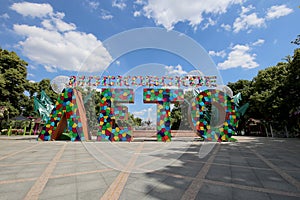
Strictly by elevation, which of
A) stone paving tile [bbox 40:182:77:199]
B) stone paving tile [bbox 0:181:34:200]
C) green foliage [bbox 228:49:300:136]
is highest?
green foliage [bbox 228:49:300:136]

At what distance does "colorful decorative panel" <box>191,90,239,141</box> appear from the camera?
13109 millimetres

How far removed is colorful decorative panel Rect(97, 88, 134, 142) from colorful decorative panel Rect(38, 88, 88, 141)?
1813mm

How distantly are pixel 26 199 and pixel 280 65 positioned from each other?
30383mm

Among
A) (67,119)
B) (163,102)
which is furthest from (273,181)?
(67,119)

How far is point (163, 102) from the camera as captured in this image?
1382 centimetres

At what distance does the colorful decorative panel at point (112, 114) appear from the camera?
13.1 metres

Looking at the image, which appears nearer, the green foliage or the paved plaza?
the paved plaza

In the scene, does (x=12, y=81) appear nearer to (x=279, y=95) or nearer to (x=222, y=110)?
(x=222, y=110)

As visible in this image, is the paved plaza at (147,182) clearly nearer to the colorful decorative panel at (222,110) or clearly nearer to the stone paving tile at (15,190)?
the stone paving tile at (15,190)

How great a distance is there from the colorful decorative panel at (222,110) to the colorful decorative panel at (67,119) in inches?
373

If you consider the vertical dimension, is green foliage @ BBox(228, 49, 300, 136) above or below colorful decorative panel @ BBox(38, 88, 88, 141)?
above

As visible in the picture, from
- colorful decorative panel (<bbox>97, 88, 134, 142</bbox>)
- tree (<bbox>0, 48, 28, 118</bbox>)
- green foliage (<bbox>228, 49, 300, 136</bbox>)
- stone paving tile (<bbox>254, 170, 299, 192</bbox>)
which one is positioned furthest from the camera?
tree (<bbox>0, 48, 28, 118</bbox>)

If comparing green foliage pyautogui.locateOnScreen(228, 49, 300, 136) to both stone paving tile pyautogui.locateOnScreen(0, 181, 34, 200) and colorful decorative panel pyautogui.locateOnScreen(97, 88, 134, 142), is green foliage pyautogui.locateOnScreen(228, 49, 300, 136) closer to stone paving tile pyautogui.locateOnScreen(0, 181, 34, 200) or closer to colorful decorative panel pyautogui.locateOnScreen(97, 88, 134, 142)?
colorful decorative panel pyautogui.locateOnScreen(97, 88, 134, 142)

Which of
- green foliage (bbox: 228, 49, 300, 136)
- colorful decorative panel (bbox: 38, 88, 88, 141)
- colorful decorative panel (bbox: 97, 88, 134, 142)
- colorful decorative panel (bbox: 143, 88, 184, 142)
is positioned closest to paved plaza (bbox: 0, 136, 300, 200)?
colorful decorative panel (bbox: 97, 88, 134, 142)
